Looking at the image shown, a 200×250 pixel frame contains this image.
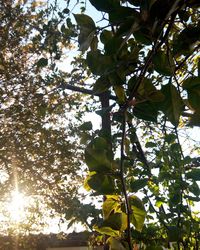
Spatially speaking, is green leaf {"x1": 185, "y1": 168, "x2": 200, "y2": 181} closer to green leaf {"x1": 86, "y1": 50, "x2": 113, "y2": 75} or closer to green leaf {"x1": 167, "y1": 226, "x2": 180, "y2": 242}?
green leaf {"x1": 167, "y1": 226, "x2": 180, "y2": 242}

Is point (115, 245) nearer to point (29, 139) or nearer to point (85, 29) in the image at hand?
point (85, 29)

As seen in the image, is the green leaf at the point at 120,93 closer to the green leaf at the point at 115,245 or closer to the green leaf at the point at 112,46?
the green leaf at the point at 112,46

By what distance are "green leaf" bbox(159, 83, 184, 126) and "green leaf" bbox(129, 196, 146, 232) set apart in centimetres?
17

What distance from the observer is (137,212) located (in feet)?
2.09

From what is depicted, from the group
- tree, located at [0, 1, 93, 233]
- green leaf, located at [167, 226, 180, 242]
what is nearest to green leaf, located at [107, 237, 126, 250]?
green leaf, located at [167, 226, 180, 242]

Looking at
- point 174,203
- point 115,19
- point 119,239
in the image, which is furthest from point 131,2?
point 174,203

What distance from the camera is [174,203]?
152cm

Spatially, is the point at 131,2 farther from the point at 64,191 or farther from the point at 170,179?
the point at 64,191

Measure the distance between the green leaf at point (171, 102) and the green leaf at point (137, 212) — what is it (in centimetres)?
17

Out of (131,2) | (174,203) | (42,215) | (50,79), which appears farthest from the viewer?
(42,215)

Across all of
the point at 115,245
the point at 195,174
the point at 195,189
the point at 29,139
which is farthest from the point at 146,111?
the point at 29,139

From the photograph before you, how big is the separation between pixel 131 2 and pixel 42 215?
33.6ft

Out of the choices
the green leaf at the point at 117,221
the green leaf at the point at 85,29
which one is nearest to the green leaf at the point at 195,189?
the green leaf at the point at 117,221

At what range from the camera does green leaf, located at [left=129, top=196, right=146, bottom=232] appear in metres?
0.64
